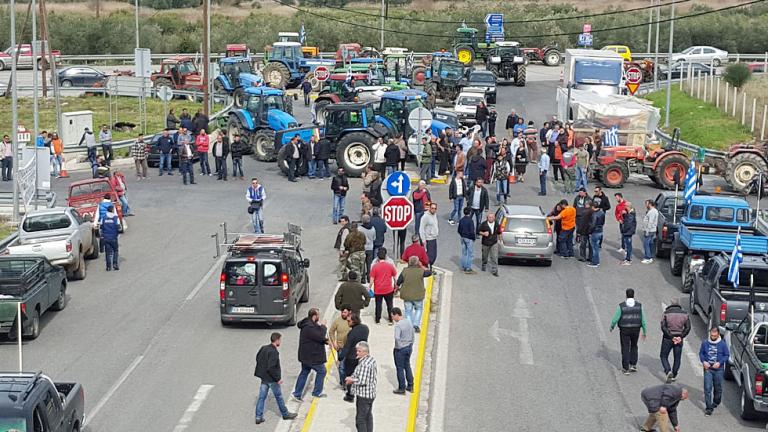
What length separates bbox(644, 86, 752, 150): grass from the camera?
46.3 m

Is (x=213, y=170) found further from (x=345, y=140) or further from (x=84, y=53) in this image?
(x=84, y=53)

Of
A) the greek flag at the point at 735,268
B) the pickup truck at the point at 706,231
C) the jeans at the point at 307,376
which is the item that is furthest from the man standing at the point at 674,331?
the jeans at the point at 307,376

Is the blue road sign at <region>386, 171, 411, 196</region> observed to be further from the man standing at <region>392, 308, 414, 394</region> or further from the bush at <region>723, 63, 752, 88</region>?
the bush at <region>723, 63, 752, 88</region>

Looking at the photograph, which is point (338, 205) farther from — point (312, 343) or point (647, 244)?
point (312, 343)

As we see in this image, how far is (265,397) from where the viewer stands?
17953 mm

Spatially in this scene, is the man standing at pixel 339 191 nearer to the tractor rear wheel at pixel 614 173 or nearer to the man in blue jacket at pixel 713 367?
the tractor rear wheel at pixel 614 173

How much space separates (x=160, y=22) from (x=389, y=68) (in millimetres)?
41294

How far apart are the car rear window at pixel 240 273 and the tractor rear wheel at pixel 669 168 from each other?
62.3 ft

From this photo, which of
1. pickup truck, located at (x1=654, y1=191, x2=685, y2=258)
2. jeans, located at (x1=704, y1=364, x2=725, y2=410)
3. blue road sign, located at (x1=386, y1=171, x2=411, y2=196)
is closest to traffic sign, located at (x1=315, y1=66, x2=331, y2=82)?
pickup truck, located at (x1=654, y1=191, x2=685, y2=258)

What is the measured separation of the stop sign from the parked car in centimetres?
4569

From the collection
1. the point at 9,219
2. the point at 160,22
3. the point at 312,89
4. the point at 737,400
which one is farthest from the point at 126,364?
the point at 160,22

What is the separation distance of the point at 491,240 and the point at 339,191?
5.81m

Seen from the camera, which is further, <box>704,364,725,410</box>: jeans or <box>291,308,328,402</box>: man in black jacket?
<box>704,364,725,410</box>: jeans

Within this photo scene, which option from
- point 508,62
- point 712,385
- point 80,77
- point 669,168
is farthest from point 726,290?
point 80,77
